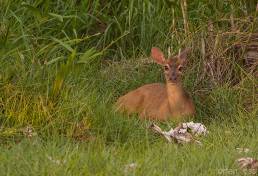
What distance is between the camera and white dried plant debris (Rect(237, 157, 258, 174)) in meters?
5.31

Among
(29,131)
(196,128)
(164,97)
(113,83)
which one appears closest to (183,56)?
(164,97)

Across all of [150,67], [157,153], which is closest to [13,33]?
[150,67]

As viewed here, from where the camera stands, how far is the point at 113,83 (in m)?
8.47

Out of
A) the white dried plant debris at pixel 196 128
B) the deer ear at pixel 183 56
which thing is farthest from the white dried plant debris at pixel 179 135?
the deer ear at pixel 183 56

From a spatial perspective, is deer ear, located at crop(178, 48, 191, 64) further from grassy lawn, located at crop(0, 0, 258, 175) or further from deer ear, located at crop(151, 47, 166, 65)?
grassy lawn, located at crop(0, 0, 258, 175)

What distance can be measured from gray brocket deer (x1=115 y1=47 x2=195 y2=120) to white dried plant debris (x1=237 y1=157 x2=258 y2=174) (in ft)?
7.25

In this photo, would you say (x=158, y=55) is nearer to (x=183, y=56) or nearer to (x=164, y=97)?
(x=183, y=56)

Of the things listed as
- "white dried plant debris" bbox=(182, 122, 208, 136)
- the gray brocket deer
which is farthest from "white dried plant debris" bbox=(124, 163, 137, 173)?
the gray brocket deer

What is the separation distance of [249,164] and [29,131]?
1812mm

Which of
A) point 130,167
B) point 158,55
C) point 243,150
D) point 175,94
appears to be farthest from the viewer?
point 158,55

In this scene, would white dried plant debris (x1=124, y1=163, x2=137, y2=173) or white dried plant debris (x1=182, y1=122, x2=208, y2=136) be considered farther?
white dried plant debris (x1=182, y1=122, x2=208, y2=136)

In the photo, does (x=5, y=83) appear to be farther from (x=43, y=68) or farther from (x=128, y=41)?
(x=128, y=41)

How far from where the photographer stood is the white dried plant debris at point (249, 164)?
5.31 m

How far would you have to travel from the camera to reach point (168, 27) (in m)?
9.12
